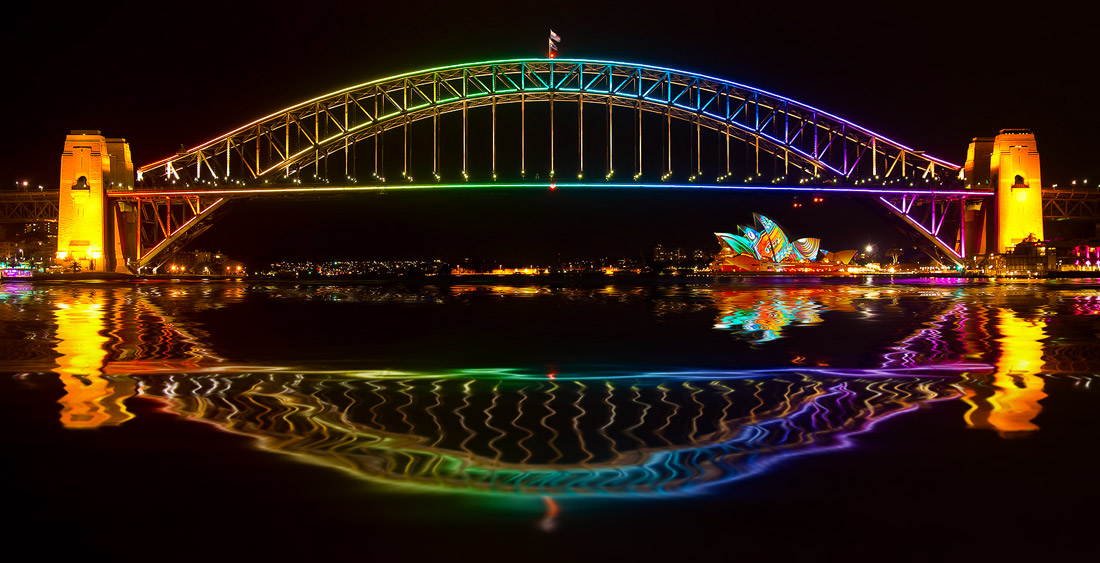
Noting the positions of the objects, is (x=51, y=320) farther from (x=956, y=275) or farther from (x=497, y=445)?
(x=956, y=275)

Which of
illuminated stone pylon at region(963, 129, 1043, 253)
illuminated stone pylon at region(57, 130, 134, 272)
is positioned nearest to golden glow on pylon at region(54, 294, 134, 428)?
illuminated stone pylon at region(57, 130, 134, 272)

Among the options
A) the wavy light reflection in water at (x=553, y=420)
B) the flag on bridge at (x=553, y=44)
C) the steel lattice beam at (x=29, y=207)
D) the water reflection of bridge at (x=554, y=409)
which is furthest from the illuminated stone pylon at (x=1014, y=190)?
the steel lattice beam at (x=29, y=207)

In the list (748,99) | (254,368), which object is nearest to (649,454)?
(254,368)

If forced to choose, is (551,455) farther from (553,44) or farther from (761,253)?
(761,253)

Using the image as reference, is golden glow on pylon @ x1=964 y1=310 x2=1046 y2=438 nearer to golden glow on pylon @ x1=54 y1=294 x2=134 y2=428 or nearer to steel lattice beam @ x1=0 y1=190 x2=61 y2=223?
golden glow on pylon @ x1=54 y1=294 x2=134 y2=428

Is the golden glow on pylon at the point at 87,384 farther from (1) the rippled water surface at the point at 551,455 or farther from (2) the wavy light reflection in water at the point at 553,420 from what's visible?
(2) the wavy light reflection in water at the point at 553,420

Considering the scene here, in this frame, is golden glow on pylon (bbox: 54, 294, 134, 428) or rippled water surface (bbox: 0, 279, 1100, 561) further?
golden glow on pylon (bbox: 54, 294, 134, 428)
